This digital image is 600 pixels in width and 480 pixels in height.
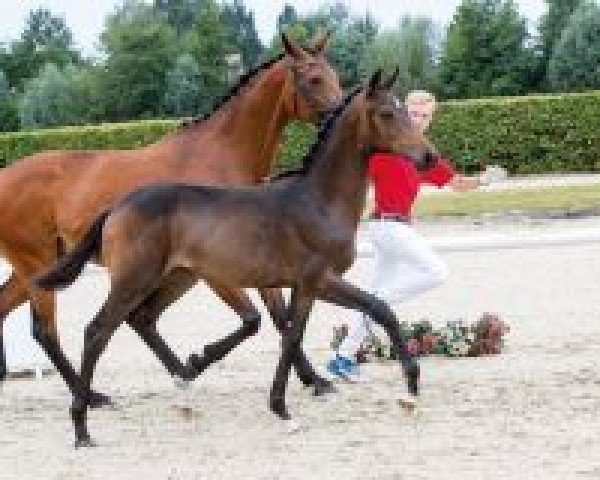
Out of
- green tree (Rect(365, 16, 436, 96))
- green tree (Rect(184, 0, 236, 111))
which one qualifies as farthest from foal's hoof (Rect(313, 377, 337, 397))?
green tree (Rect(184, 0, 236, 111))

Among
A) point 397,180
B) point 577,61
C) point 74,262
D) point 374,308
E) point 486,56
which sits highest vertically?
point 486,56

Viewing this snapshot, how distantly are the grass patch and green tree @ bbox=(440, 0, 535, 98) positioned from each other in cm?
2163

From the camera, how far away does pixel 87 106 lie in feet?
176

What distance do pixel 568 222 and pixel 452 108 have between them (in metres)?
11.5

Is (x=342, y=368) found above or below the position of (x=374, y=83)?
below

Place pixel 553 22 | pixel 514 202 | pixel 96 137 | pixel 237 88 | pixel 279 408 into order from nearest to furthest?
pixel 279 408, pixel 237 88, pixel 514 202, pixel 96 137, pixel 553 22

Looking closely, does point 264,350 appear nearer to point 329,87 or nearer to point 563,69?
point 329,87

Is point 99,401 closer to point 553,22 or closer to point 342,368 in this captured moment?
point 342,368

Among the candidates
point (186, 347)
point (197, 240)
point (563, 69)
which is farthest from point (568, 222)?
point (563, 69)

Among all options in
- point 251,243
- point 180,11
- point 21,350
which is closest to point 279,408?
point 251,243

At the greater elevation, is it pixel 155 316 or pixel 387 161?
pixel 387 161

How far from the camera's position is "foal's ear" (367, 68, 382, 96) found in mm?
6926

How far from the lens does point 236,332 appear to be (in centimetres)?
777

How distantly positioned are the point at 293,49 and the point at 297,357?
5.48ft
